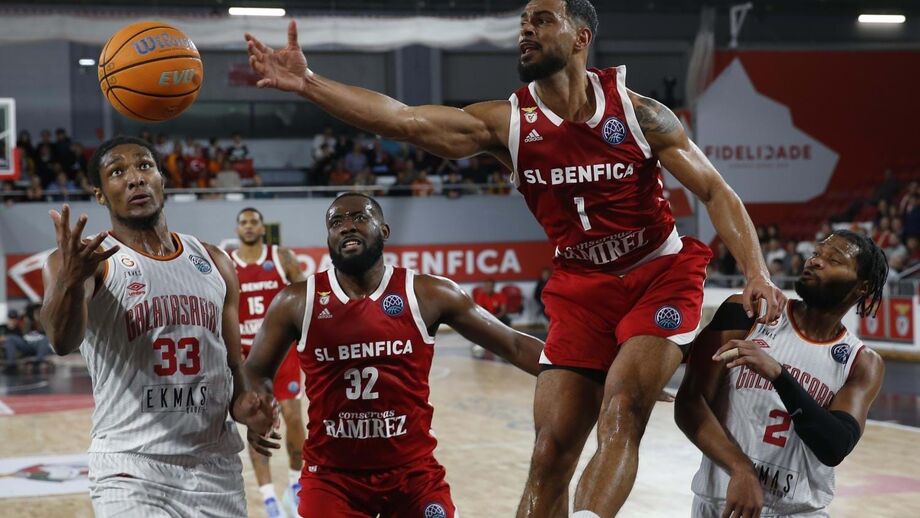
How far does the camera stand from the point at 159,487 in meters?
4.21

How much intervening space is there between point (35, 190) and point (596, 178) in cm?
1893

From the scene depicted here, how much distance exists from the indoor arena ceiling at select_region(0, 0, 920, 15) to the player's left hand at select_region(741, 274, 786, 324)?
61.8 feet

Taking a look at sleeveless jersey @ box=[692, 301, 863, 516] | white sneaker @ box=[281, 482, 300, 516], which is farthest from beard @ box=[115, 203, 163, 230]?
white sneaker @ box=[281, 482, 300, 516]

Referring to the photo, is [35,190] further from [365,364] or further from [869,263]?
[869,263]

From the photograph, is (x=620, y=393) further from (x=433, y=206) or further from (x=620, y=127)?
(x=433, y=206)

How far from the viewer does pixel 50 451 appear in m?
10.5

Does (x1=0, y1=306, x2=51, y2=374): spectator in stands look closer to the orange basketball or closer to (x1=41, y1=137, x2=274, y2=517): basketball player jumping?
the orange basketball

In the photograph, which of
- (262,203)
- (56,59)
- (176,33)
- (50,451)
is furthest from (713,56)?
(176,33)

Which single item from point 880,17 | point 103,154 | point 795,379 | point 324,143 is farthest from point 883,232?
point 103,154

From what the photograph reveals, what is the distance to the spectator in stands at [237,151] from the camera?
23.8m

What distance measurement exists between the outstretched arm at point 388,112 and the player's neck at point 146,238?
0.86m

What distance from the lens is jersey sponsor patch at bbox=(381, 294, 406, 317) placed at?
4.77 meters

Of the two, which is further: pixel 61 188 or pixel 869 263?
pixel 61 188

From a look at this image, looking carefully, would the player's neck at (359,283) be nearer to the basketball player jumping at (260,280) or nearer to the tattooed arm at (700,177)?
the tattooed arm at (700,177)
